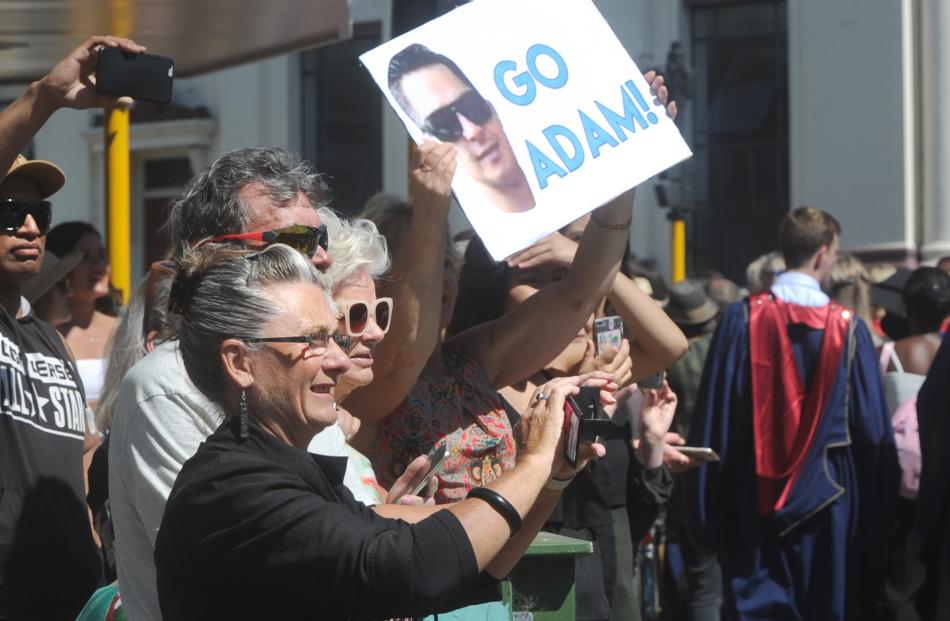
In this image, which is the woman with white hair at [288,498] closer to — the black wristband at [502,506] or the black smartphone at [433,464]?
the black wristband at [502,506]

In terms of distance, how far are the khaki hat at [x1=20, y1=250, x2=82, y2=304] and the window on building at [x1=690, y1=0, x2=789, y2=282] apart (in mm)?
11730

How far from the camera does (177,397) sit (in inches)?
109

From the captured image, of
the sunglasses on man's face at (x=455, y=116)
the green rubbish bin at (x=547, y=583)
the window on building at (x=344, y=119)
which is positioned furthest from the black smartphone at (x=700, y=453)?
the window on building at (x=344, y=119)

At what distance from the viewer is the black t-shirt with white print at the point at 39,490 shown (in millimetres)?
3584

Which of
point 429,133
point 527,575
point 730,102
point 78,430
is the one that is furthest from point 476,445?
point 730,102

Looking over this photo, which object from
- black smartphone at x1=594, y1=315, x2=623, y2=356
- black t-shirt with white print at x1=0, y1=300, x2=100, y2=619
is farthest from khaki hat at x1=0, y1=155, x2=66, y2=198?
black smartphone at x1=594, y1=315, x2=623, y2=356

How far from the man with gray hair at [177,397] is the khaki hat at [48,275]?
2.74 metres

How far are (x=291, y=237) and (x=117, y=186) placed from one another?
3.31 metres

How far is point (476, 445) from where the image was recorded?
139 inches

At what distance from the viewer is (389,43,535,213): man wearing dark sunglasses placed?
338 cm

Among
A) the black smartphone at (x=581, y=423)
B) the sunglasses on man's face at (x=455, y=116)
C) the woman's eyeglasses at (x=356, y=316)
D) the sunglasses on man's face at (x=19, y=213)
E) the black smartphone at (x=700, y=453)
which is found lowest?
the black smartphone at (x=700, y=453)

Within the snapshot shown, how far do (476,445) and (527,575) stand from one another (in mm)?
331

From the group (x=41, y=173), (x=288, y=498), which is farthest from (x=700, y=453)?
(x=288, y=498)

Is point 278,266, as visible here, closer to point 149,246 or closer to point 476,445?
point 476,445
